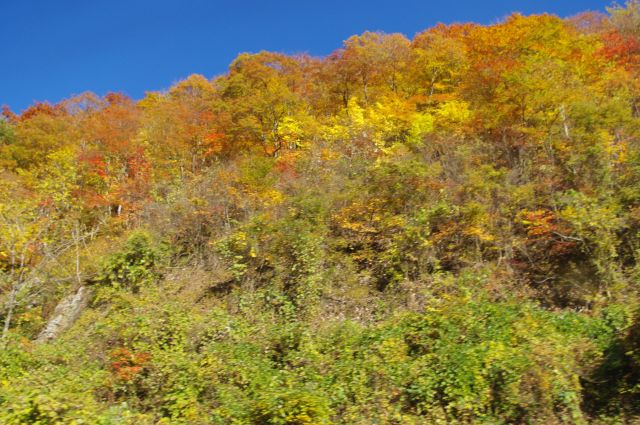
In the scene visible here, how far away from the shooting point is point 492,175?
→ 460 inches

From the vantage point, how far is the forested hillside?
6383 mm

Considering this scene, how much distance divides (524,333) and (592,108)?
859cm

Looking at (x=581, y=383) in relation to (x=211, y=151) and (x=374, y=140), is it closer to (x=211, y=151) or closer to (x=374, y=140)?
(x=374, y=140)

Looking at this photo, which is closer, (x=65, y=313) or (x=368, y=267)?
(x=368, y=267)

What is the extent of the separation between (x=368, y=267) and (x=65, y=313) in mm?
8657

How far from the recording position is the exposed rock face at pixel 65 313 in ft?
37.4

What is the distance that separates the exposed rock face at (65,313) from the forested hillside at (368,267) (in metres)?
0.08

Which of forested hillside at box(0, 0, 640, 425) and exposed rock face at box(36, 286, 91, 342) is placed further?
exposed rock face at box(36, 286, 91, 342)

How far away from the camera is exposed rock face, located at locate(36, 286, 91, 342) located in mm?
11398

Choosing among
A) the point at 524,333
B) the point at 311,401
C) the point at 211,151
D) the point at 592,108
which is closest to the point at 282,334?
the point at 311,401

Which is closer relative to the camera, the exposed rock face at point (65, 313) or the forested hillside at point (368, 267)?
the forested hillside at point (368, 267)

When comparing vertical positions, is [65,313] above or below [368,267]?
above

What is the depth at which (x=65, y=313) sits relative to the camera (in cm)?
1238

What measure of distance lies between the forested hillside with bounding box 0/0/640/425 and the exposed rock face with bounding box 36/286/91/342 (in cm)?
8
